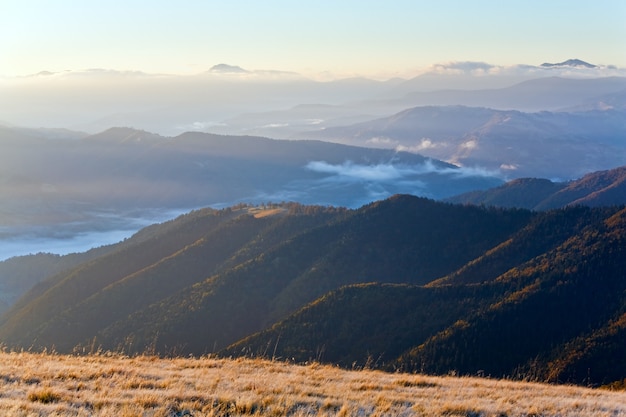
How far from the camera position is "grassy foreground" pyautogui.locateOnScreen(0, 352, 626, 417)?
18875mm

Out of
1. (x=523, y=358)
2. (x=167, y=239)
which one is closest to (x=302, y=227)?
(x=167, y=239)

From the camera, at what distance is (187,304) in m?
138

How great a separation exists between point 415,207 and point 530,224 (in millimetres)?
32242

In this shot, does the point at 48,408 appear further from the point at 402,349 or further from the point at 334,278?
the point at 334,278

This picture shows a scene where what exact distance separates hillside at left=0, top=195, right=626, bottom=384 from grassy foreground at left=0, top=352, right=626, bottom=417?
24.6m

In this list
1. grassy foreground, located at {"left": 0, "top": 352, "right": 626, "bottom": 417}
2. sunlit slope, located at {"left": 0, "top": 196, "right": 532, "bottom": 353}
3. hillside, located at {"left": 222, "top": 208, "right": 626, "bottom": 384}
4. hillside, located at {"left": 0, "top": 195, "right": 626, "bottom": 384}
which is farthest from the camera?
sunlit slope, located at {"left": 0, "top": 196, "right": 532, "bottom": 353}

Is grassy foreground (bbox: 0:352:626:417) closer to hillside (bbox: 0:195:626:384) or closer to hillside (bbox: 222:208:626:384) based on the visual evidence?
hillside (bbox: 0:195:626:384)

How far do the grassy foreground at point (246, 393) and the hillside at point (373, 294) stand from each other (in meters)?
24.6

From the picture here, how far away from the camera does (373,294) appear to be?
350 feet

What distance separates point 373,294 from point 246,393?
86.9 metres

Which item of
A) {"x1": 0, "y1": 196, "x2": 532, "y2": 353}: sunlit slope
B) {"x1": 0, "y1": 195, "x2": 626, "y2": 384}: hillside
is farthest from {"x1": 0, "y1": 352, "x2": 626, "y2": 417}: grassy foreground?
{"x1": 0, "y1": 196, "x2": 532, "y2": 353}: sunlit slope

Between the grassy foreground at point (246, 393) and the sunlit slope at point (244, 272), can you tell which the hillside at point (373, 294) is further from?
the grassy foreground at point (246, 393)

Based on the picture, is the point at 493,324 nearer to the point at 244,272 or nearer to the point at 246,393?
the point at 246,393

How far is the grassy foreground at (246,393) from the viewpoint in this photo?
1888cm
